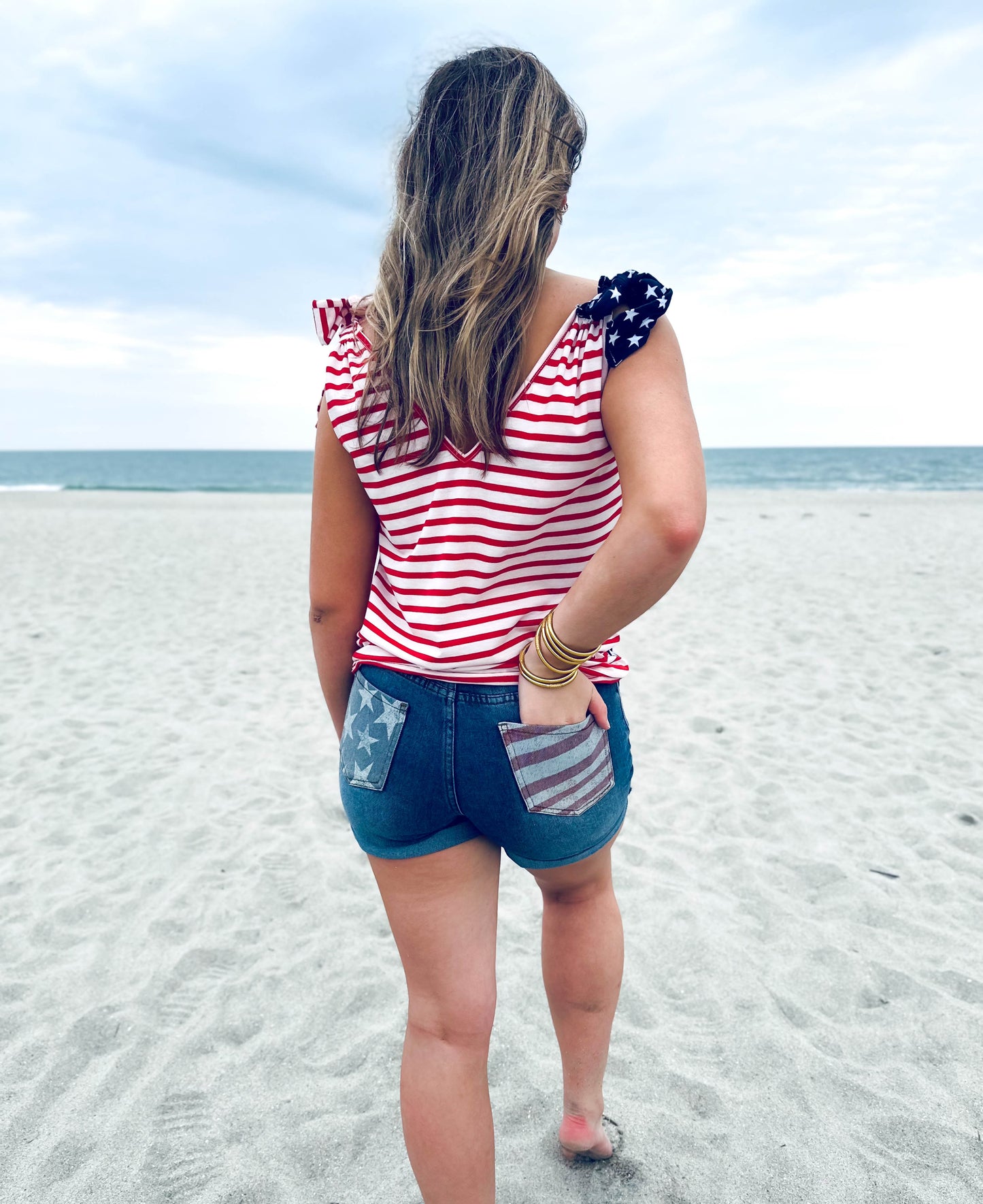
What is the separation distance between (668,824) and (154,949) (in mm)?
2097

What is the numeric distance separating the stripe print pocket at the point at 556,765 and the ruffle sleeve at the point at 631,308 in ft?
1.68

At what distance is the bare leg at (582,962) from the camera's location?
4.77 feet

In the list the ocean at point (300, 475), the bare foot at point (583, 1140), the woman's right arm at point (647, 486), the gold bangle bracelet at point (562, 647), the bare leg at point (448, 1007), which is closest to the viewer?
the woman's right arm at point (647, 486)

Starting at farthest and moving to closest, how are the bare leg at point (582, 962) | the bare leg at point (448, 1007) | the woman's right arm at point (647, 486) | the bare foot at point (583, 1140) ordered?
the bare foot at point (583, 1140)
the bare leg at point (582, 962)
the bare leg at point (448, 1007)
the woman's right arm at point (647, 486)

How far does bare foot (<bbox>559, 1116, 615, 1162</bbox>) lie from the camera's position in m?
1.83

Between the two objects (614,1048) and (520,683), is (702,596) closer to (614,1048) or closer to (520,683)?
(614,1048)

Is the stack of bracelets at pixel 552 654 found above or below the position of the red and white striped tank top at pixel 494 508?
below

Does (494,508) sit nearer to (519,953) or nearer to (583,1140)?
(583,1140)

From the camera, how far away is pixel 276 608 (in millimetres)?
8297

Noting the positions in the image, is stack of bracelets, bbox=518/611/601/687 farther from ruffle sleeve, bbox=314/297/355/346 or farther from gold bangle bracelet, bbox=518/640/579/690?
ruffle sleeve, bbox=314/297/355/346

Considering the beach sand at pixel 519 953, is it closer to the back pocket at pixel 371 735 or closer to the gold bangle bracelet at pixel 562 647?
the back pocket at pixel 371 735

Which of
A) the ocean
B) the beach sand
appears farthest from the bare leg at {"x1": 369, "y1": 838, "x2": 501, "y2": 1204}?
the ocean

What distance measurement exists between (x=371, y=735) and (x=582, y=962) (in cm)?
67

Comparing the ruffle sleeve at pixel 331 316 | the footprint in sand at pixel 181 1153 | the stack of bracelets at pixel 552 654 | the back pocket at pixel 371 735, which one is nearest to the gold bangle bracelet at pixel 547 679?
the stack of bracelets at pixel 552 654
